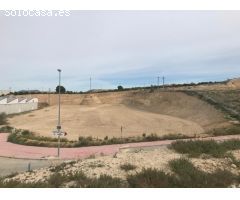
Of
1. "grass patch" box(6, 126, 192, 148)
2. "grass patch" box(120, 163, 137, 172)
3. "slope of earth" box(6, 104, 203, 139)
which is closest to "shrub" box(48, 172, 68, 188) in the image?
"grass patch" box(120, 163, 137, 172)

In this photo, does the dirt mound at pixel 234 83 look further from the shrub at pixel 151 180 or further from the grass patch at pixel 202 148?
the shrub at pixel 151 180

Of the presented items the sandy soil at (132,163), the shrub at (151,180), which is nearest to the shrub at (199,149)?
the sandy soil at (132,163)

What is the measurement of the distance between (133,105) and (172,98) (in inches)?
365

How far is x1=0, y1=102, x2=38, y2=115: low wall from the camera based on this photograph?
228ft

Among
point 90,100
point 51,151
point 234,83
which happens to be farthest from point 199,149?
point 234,83

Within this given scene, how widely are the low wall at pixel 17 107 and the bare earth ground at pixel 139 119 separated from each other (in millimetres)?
4337

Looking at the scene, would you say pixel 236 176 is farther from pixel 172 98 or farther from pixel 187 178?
pixel 172 98

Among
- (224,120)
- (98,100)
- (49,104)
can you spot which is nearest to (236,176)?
(224,120)

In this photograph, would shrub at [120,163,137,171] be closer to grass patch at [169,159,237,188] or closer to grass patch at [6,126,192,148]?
grass patch at [169,159,237,188]

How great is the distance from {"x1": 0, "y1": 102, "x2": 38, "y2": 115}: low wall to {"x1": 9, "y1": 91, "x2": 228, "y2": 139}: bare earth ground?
4337mm

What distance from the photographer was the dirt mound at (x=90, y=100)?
9071cm

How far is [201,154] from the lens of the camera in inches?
625

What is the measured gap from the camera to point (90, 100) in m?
92.6

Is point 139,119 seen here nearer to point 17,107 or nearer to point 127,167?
point 17,107
